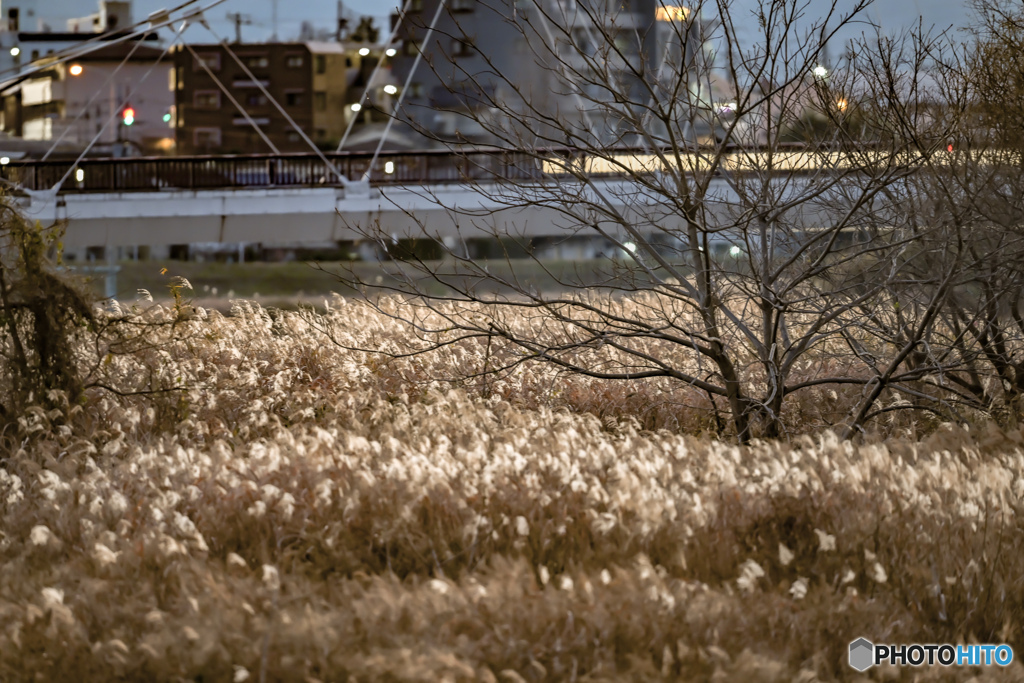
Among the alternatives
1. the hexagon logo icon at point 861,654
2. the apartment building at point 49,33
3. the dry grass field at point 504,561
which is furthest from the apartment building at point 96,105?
the hexagon logo icon at point 861,654

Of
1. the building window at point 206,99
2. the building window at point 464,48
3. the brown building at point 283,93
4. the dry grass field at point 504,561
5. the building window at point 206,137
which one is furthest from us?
the building window at point 206,137

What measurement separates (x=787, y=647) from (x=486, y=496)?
1.96 m

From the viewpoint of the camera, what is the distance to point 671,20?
7.47 meters

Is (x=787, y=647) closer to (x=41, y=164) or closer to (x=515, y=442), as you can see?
(x=515, y=442)

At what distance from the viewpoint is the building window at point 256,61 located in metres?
44.4

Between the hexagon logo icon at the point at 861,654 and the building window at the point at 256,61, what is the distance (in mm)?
43429

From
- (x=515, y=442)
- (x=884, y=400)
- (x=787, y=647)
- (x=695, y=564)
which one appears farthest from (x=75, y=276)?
(x=884, y=400)

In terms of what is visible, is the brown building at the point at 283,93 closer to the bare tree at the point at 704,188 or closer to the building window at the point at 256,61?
the building window at the point at 256,61

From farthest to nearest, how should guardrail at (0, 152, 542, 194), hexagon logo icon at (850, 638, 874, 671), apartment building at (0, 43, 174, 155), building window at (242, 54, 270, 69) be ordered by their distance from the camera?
building window at (242, 54, 270, 69)
apartment building at (0, 43, 174, 155)
guardrail at (0, 152, 542, 194)
hexagon logo icon at (850, 638, 874, 671)

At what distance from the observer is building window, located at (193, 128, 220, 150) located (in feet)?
138

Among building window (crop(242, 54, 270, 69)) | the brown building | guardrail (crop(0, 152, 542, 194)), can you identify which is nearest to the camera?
guardrail (crop(0, 152, 542, 194))
